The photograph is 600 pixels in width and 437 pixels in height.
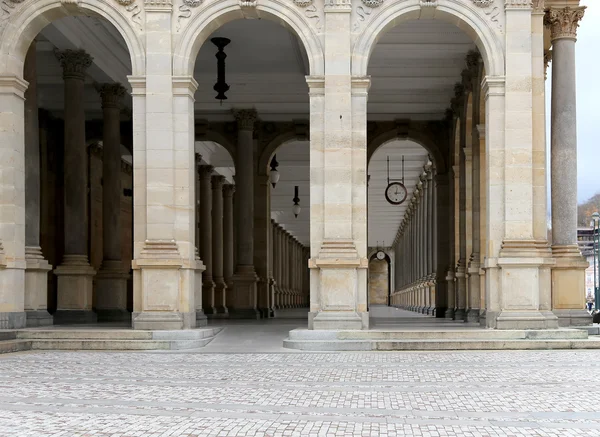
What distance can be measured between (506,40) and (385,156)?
2508 cm

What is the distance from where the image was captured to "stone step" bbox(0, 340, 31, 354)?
58.7 feet

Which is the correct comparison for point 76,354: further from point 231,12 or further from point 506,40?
point 506,40

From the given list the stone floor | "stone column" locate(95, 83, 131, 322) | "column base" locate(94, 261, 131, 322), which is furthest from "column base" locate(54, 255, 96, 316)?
the stone floor

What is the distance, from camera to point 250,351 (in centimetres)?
1794

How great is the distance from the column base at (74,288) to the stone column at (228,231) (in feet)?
66.8

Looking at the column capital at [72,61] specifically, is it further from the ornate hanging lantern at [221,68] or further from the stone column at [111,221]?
the ornate hanging lantern at [221,68]

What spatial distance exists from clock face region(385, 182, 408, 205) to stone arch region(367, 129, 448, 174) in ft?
8.58

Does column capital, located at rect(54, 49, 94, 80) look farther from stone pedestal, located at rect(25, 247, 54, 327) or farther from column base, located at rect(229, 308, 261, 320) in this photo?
column base, located at rect(229, 308, 261, 320)

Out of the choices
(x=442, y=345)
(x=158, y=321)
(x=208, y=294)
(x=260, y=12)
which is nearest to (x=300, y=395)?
(x=442, y=345)

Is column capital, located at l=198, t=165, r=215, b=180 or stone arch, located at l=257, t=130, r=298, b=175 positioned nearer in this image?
stone arch, located at l=257, t=130, r=298, b=175

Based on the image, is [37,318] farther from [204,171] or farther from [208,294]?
[204,171]

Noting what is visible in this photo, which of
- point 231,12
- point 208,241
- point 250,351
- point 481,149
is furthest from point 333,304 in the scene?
point 208,241

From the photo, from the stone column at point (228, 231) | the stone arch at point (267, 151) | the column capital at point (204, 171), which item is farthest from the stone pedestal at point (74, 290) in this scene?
the stone column at point (228, 231)

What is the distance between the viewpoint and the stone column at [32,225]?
71.7 ft
